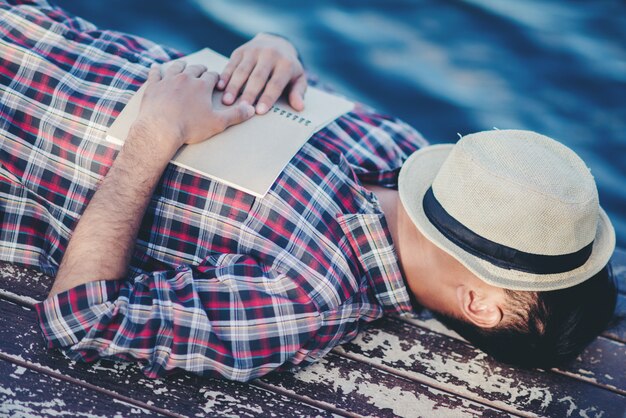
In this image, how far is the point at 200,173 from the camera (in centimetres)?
192

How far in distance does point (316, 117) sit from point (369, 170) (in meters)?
0.27

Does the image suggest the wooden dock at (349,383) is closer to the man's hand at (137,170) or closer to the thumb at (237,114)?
the man's hand at (137,170)

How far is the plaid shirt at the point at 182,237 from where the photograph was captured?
175 cm

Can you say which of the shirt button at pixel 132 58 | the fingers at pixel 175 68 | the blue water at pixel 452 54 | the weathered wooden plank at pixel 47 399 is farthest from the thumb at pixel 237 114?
the blue water at pixel 452 54

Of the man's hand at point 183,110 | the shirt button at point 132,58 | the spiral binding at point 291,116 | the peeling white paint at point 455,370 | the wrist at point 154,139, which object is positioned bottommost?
the peeling white paint at point 455,370

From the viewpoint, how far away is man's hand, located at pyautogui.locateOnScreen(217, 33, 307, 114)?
2152 millimetres

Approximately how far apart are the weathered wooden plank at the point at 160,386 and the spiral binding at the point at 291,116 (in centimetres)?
85

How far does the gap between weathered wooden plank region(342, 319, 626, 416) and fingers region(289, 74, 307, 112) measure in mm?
785

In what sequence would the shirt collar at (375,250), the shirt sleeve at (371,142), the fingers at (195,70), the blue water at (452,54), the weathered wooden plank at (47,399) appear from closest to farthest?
the weathered wooden plank at (47,399) → the shirt collar at (375,250) → the fingers at (195,70) → the shirt sleeve at (371,142) → the blue water at (452,54)

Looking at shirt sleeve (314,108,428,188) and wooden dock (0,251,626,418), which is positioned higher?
shirt sleeve (314,108,428,188)

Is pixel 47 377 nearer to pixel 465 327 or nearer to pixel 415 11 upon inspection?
pixel 465 327

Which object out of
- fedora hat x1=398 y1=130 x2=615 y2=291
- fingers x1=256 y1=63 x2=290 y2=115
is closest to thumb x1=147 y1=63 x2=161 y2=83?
fingers x1=256 y1=63 x2=290 y2=115

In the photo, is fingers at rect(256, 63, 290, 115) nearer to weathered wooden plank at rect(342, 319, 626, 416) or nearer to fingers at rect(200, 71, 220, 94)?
fingers at rect(200, 71, 220, 94)

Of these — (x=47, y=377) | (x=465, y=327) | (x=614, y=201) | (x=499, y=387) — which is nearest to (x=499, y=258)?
(x=465, y=327)
